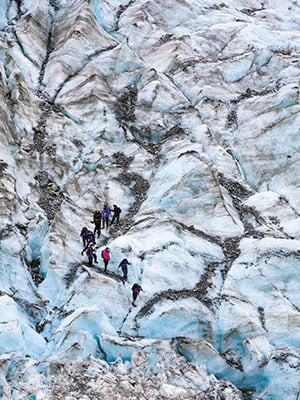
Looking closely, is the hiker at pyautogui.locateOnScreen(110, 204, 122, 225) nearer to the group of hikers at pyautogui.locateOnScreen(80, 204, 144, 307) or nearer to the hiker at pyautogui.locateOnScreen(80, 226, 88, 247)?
the group of hikers at pyautogui.locateOnScreen(80, 204, 144, 307)

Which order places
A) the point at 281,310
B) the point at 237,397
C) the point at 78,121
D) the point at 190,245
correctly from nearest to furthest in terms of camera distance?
the point at 237,397
the point at 281,310
the point at 190,245
the point at 78,121

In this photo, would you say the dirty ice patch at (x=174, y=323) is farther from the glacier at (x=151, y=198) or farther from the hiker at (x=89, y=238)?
the hiker at (x=89, y=238)

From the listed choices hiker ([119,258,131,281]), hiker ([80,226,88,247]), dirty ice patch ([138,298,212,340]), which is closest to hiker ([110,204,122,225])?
hiker ([80,226,88,247])

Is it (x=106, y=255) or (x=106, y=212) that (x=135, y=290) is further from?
(x=106, y=212)

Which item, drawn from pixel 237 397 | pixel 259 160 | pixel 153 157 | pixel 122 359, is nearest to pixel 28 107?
pixel 153 157

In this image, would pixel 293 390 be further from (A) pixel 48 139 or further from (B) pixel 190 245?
(A) pixel 48 139

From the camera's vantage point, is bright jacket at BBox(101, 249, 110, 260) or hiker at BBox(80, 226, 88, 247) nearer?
bright jacket at BBox(101, 249, 110, 260)

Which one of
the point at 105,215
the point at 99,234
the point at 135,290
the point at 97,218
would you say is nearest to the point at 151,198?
the point at 105,215
